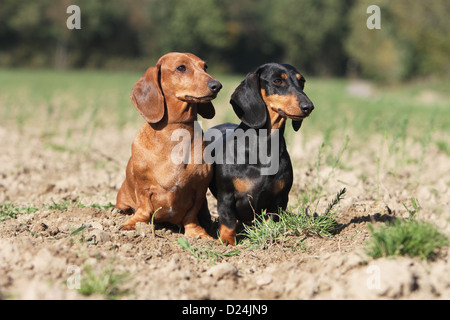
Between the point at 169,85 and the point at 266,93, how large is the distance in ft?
2.45

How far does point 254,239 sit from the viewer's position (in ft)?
13.0

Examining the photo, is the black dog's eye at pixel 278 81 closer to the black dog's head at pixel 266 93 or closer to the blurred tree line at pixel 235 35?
the black dog's head at pixel 266 93

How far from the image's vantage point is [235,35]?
65.0 metres

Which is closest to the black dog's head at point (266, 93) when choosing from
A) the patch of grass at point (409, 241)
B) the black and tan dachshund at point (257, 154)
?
the black and tan dachshund at point (257, 154)

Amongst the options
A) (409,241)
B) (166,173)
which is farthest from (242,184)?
(409,241)

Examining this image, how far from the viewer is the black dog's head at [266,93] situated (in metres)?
3.86

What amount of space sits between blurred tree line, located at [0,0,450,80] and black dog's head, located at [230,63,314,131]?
1341 inches

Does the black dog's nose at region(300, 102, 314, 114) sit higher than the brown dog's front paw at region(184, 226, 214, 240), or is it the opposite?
the black dog's nose at region(300, 102, 314, 114)

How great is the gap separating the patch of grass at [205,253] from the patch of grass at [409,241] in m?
1.03

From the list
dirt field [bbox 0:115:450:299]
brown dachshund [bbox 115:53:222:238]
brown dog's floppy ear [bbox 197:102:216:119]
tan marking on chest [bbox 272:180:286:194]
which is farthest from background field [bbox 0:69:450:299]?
brown dog's floppy ear [bbox 197:102:216:119]

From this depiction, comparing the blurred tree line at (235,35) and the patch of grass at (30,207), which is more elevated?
the blurred tree line at (235,35)

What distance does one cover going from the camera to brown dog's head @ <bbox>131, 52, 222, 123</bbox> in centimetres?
387

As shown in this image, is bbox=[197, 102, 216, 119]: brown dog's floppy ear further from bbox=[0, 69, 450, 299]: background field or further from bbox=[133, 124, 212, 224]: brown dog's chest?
bbox=[0, 69, 450, 299]: background field
